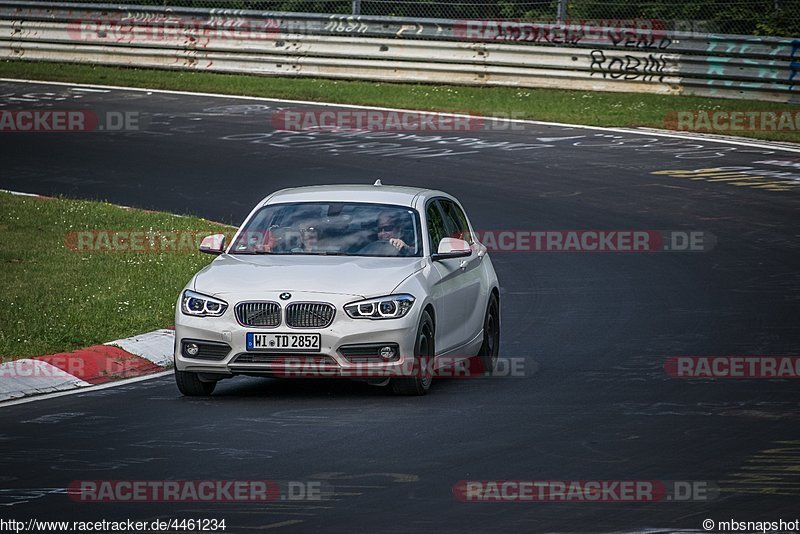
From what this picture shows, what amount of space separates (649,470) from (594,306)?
21.8 ft

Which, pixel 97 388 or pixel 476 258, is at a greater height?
pixel 476 258

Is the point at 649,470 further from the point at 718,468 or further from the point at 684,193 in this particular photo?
the point at 684,193

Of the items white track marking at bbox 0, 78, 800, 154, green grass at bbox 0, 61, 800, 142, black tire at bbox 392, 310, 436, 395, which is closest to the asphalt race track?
black tire at bbox 392, 310, 436, 395

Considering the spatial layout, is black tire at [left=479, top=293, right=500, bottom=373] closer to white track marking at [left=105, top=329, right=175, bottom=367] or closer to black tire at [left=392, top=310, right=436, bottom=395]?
black tire at [left=392, top=310, right=436, bottom=395]

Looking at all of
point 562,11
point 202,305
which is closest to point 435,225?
point 202,305

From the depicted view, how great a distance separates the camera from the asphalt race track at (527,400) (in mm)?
7918

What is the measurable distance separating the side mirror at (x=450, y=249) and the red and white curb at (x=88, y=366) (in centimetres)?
264


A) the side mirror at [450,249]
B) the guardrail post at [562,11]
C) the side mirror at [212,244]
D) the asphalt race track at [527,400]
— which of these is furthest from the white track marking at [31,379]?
the guardrail post at [562,11]

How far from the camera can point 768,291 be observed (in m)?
15.9

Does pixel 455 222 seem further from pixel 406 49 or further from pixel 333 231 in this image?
pixel 406 49

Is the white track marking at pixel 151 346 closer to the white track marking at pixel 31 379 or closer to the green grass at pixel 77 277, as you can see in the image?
the green grass at pixel 77 277

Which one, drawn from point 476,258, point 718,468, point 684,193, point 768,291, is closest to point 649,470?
point 718,468

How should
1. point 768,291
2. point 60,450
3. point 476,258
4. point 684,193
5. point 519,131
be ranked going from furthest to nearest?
1. point 519,131
2. point 684,193
3. point 768,291
4. point 476,258
5. point 60,450

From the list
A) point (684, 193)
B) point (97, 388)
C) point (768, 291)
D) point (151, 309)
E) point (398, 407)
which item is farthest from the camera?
point (684, 193)
